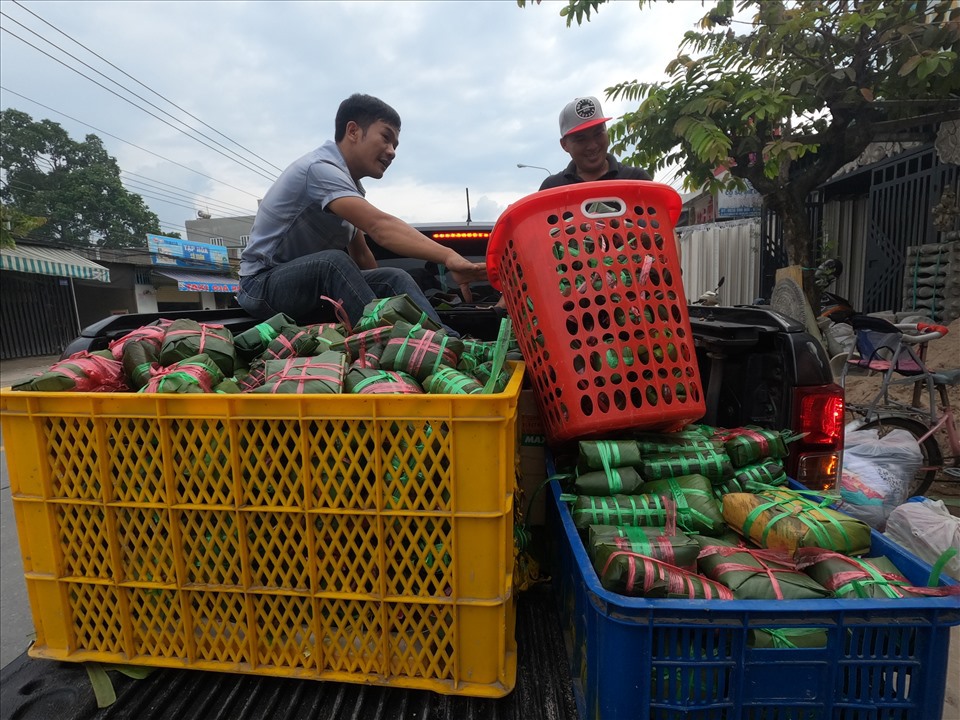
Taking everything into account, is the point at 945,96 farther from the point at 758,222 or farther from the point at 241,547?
the point at 241,547

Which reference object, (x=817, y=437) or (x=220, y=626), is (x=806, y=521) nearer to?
(x=817, y=437)

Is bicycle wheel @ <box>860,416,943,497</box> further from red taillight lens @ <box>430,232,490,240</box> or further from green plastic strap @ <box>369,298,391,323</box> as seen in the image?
green plastic strap @ <box>369,298,391,323</box>

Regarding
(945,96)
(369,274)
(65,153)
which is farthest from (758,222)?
(65,153)

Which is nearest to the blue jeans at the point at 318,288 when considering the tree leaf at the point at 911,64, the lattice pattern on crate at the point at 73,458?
the lattice pattern on crate at the point at 73,458

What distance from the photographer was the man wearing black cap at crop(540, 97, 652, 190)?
3385 mm

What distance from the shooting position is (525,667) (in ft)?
4.70

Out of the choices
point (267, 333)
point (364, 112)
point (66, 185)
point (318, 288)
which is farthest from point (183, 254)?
point (267, 333)

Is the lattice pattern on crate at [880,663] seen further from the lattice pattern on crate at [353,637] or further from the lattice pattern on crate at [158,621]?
the lattice pattern on crate at [158,621]

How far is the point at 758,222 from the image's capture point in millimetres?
12742

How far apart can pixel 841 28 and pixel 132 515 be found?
800 centimetres

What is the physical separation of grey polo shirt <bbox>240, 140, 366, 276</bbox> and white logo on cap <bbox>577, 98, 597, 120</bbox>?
1591 millimetres

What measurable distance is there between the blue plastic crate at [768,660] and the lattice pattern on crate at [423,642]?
1.26 feet

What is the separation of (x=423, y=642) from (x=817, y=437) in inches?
61.4

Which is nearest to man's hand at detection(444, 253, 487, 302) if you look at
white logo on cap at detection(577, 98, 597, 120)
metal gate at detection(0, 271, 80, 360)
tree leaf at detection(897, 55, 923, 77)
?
white logo on cap at detection(577, 98, 597, 120)
